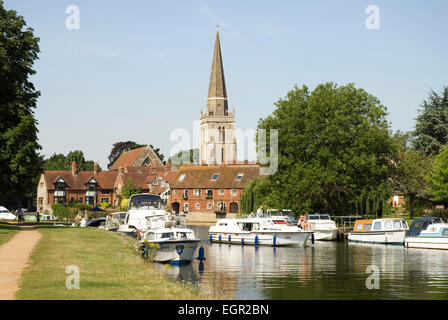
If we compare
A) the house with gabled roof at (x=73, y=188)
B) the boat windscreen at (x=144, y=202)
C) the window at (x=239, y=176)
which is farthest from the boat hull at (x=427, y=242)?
the house with gabled roof at (x=73, y=188)

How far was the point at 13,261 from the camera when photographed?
24516 millimetres

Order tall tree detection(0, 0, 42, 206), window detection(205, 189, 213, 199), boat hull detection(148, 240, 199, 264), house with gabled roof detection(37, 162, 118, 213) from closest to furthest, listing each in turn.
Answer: boat hull detection(148, 240, 199, 264), tall tree detection(0, 0, 42, 206), window detection(205, 189, 213, 199), house with gabled roof detection(37, 162, 118, 213)

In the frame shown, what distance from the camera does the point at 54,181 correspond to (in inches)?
4865

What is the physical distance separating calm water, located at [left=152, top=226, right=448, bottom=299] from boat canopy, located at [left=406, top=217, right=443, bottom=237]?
415 cm

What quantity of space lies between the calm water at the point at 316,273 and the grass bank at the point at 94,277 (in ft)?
8.99

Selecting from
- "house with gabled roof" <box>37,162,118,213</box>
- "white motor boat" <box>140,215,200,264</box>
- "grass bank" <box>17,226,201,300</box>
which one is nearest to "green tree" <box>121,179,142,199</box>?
"house with gabled roof" <box>37,162,118,213</box>

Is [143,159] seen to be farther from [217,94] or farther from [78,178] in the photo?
[217,94]

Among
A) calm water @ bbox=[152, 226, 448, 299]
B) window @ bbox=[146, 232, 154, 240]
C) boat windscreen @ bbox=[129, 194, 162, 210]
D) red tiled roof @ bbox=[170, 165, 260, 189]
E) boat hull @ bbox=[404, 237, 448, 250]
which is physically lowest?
calm water @ bbox=[152, 226, 448, 299]

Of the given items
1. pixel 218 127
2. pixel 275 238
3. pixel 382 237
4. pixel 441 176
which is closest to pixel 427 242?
pixel 382 237

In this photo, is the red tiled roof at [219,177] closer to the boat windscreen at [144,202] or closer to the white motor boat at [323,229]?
the white motor boat at [323,229]

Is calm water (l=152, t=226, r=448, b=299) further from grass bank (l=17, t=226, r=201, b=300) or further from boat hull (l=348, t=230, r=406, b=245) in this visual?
boat hull (l=348, t=230, r=406, b=245)

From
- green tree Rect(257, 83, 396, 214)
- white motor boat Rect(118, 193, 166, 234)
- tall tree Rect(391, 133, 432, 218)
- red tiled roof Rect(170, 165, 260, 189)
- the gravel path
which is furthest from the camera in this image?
red tiled roof Rect(170, 165, 260, 189)

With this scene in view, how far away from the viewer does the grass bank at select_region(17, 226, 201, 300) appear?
18250 mm
